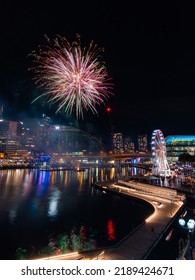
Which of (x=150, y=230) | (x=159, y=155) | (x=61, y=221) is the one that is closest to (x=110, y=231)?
(x=150, y=230)

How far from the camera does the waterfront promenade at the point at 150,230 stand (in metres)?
9.41

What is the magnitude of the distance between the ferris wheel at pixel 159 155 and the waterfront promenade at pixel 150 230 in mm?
22262

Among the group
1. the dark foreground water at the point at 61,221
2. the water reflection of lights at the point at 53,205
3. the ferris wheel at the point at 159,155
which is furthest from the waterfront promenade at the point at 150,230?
the ferris wheel at the point at 159,155

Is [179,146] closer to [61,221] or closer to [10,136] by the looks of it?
[10,136]

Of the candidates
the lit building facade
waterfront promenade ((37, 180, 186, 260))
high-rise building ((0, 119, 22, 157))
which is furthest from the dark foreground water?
high-rise building ((0, 119, 22, 157))

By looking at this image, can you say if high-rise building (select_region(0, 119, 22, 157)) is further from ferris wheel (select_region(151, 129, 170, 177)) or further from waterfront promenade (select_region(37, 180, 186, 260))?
waterfront promenade (select_region(37, 180, 186, 260))

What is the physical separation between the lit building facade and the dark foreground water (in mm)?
83873

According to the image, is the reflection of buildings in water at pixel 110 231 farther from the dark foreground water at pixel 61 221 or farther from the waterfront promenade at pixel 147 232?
the waterfront promenade at pixel 147 232

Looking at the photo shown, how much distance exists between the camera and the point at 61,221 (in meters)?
17.1
